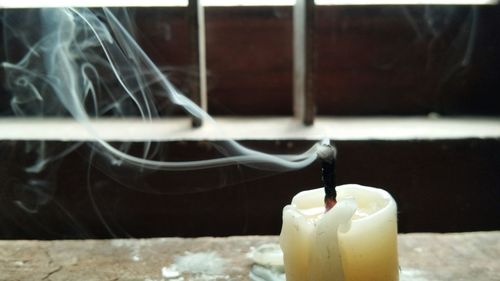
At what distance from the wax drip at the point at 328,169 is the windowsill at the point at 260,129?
3.96 ft

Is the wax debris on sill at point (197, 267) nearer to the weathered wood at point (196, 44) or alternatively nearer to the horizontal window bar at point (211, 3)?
the weathered wood at point (196, 44)

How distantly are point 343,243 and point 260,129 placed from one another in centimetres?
147

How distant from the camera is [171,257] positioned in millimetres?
1470

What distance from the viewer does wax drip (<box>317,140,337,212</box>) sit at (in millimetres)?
1045

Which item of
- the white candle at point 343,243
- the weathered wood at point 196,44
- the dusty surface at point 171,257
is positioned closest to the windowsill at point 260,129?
the weathered wood at point 196,44

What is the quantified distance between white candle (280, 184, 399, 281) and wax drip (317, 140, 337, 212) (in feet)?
0.08

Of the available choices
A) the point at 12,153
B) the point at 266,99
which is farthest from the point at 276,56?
the point at 12,153

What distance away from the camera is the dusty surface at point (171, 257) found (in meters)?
1.37

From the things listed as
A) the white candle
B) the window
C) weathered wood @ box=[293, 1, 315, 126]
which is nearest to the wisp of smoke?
the window

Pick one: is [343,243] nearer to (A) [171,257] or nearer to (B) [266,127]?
(A) [171,257]

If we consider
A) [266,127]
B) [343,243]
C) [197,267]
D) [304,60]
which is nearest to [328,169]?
[343,243]

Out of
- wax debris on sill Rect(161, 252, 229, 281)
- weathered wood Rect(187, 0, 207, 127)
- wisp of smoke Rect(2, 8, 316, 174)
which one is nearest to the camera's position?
wax debris on sill Rect(161, 252, 229, 281)

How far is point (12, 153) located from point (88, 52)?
63 cm

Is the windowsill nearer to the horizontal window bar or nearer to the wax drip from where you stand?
the horizontal window bar
